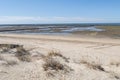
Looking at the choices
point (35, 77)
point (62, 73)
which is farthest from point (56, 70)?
point (35, 77)

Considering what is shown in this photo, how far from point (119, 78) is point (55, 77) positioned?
2321 millimetres

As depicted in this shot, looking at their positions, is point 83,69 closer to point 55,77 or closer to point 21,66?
point 55,77

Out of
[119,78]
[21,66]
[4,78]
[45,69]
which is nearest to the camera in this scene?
[4,78]

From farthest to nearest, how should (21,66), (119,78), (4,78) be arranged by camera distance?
(21,66) → (119,78) → (4,78)

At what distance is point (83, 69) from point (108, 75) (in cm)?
110

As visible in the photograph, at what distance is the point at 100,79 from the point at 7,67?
371 cm

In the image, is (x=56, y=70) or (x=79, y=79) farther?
(x=56, y=70)

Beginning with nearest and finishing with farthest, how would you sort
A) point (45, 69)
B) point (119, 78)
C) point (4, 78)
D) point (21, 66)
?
point (4, 78) < point (119, 78) < point (45, 69) < point (21, 66)

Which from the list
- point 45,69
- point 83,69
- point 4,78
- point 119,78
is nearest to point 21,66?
point 45,69

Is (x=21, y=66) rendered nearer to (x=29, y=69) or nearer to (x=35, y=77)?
(x=29, y=69)

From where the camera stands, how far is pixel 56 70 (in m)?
8.30

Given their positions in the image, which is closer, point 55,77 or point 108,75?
point 55,77

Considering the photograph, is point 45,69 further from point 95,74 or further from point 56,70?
point 95,74

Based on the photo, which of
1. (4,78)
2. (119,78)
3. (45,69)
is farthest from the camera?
(45,69)
